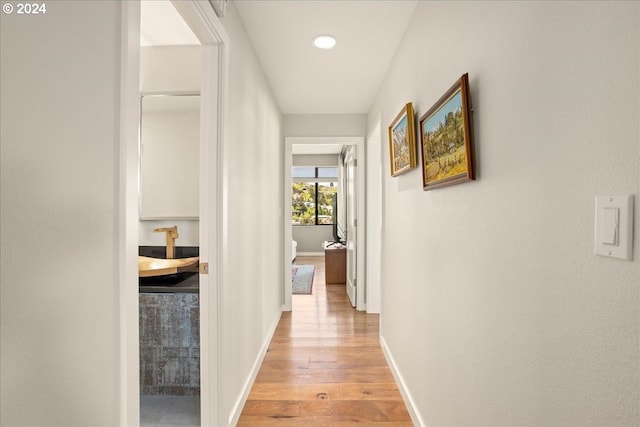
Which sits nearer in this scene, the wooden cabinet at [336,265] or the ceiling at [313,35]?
the ceiling at [313,35]

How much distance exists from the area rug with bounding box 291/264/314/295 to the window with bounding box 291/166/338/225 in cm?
232

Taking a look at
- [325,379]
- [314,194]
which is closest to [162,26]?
[325,379]

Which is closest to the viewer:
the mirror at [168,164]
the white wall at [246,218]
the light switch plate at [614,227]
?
the light switch plate at [614,227]

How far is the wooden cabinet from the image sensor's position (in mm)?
5617

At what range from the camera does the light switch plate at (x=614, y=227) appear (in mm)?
597

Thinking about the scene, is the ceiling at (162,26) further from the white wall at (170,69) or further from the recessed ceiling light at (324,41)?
the recessed ceiling light at (324,41)

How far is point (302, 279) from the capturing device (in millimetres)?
6012

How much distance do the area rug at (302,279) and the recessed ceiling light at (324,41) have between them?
3409mm

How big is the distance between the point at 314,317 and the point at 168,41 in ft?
9.85

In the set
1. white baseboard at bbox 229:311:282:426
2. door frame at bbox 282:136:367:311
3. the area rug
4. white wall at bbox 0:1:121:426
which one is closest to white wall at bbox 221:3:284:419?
white baseboard at bbox 229:311:282:426

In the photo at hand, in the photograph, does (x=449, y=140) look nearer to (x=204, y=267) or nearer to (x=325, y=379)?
(x=204, y=267)

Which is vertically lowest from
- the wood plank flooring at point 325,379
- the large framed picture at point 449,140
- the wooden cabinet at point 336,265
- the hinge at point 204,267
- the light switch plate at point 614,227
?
the wood plank flooring at point 325,379

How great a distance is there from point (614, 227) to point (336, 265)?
508 centimetres

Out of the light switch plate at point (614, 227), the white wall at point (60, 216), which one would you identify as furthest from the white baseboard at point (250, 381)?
the light switch plate at point (614, 227)
